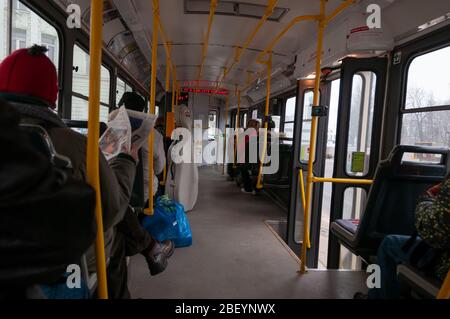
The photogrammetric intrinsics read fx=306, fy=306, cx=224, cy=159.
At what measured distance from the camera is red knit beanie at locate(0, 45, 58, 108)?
0.99 meters

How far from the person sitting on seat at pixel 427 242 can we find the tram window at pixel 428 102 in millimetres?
1082

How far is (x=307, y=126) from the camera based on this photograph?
14.8 feet

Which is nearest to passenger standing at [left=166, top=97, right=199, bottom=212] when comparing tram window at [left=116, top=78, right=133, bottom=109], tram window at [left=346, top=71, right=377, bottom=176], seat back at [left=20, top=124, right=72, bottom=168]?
tram window at [left=116, top=78, right=133, bottom=109]

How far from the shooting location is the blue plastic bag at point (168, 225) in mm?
3240

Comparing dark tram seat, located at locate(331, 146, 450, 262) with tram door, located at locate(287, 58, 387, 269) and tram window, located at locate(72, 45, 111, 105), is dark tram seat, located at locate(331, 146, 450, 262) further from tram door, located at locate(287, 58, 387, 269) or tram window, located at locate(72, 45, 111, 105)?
tram window, located at locate(72, 45, 111, 105)

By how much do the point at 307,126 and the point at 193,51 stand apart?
7.21 ft

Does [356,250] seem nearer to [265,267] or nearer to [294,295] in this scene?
[294,295]

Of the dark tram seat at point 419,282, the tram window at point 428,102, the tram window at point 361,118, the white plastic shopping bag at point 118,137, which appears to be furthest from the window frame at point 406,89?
the white plastic shopping bag at point 118,137

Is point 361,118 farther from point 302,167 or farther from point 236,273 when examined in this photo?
point 236,273

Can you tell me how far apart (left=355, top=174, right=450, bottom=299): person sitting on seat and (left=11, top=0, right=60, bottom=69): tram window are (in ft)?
7.52

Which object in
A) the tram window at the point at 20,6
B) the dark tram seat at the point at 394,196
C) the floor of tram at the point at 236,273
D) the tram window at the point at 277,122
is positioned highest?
the tram window at the point at 20,6

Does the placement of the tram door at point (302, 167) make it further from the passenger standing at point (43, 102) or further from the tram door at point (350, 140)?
the passenger standing at point (43, 102)

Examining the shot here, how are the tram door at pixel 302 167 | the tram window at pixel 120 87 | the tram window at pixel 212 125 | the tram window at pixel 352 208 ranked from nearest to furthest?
the tram window at pixel 352 208 → the tram door at pixel 302 167 → the tram window at pixel 120 87 → the tram window at pixel 212 125
